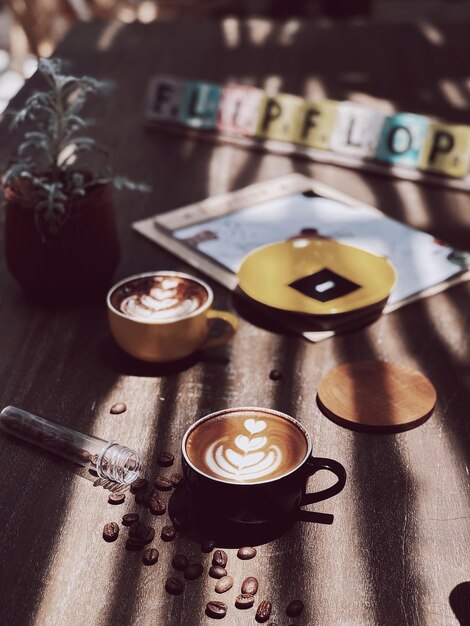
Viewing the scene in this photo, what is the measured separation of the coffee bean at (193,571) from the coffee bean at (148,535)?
5cm

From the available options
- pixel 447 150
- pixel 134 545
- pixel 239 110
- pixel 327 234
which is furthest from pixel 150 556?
pixel 239 110

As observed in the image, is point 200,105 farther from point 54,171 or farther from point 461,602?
point 461,602

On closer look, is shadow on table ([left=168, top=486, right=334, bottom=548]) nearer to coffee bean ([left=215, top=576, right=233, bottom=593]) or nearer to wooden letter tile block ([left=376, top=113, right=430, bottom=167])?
coffee bean ([left=215, top=576, right=233, bottom=593])

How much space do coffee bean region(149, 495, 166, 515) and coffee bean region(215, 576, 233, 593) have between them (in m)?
0.11

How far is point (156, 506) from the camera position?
2.68ft

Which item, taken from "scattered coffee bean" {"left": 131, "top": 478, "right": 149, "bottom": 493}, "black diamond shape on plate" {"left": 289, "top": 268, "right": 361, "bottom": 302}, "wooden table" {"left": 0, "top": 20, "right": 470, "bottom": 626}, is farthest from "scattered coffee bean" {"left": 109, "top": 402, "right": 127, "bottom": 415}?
"black diamond shape on plate" {"left": 289, "top": 268, "right": 361, "bottom": 302}

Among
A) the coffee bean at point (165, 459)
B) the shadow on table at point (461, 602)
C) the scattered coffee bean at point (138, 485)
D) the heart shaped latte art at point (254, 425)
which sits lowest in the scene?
the coffee bean at point (165, 459)

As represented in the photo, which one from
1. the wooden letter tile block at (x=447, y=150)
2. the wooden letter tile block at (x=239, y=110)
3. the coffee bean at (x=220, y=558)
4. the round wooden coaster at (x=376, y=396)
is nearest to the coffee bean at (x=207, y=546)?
the coffee bean at (x=220, y=558)

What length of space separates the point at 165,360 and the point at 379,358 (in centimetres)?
27

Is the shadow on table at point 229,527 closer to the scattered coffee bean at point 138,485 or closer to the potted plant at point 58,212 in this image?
the scattered coffee bean at point 138,485

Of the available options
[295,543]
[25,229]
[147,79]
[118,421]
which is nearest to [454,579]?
[295,543]

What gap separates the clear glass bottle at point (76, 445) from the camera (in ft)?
2.81

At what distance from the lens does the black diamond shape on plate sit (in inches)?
45.6

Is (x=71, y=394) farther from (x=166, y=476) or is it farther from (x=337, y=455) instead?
(x=337, y=455)
